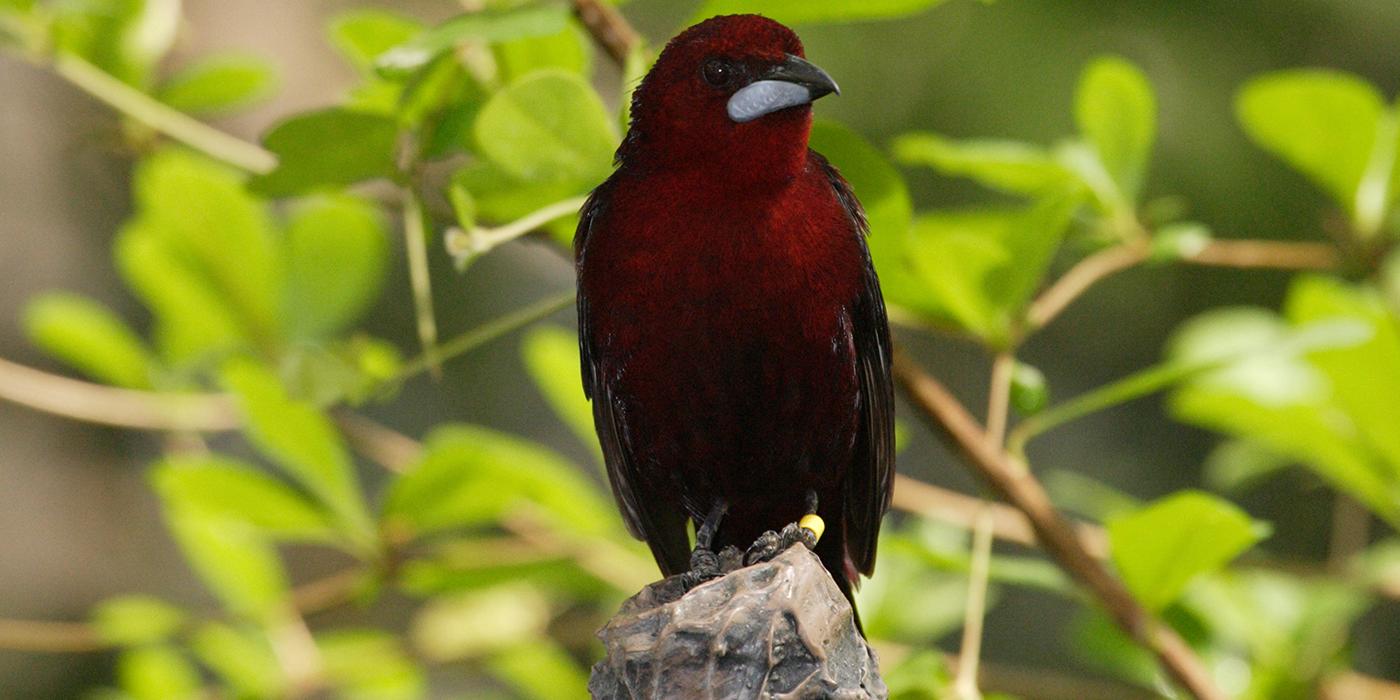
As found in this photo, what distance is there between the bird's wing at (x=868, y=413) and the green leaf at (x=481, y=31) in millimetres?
382

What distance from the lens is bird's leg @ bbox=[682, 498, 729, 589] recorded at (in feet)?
5.52

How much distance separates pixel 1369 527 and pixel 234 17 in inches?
166

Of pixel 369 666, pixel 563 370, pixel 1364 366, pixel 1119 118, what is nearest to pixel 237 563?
pixel 369 666

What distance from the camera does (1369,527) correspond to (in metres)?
Answer: 4.81

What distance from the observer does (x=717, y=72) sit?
1.52 m

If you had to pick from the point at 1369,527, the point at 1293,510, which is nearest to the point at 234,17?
the point at 1293,510

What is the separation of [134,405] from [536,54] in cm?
150

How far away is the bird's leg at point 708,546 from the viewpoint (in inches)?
66.3

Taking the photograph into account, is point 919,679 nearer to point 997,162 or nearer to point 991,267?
point 991,267

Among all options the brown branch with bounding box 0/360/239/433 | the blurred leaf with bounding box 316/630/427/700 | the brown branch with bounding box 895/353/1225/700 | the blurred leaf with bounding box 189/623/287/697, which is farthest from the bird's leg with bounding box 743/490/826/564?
the brown branch with bounding box 0/360/239/433

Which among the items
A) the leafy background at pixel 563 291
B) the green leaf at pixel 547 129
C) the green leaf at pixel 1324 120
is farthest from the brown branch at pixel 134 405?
the green leaf at pixel 1324 120

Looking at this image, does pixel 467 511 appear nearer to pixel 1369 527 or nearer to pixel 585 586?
pixel 585 586

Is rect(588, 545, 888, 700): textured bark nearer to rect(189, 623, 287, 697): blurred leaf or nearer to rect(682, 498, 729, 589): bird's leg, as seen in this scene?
rect(682, 498, 729, 589): bird's leg

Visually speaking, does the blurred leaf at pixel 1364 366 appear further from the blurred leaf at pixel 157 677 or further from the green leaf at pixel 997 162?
the blurred leaf at pixel 157 677
